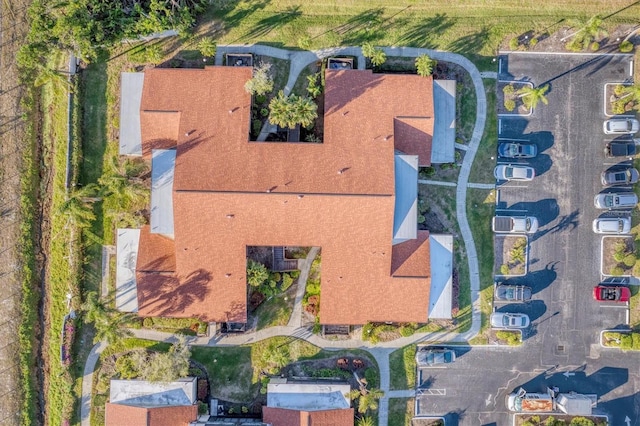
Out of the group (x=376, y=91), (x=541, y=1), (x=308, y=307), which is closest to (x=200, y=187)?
(x=308, y=307)

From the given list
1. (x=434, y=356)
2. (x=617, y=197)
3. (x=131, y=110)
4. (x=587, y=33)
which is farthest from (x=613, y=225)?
(x=131, y=110)

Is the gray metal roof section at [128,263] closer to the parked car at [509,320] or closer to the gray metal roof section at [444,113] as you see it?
the gray metal roof section at [444,113]

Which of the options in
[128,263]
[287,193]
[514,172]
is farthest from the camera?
[514,172]

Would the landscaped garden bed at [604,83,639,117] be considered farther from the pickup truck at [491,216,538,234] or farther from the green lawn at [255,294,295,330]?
the green lawn at [255,294,295,330]

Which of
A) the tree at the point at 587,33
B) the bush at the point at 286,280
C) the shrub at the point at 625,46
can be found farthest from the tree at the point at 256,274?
the shrub at the point at 625,46

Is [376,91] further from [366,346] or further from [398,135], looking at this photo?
[366,346]

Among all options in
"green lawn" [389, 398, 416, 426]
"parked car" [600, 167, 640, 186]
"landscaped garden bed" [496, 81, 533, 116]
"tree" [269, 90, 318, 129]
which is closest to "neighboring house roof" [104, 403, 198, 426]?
"green lawn" [389, 398, 416, 426]

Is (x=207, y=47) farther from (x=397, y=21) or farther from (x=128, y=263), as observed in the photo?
(x=128, y=263)
